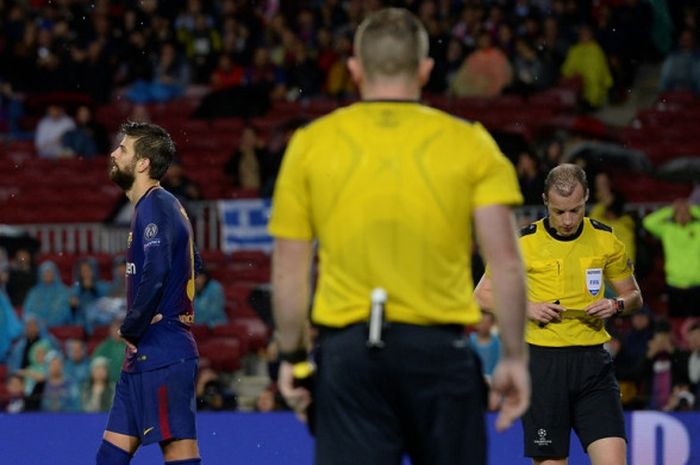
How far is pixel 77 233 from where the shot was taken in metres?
17.3

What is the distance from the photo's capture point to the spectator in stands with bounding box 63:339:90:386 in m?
13.9

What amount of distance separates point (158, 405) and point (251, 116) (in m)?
12.5

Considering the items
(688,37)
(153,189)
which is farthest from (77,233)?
(153,189)

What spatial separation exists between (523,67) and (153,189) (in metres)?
12.3

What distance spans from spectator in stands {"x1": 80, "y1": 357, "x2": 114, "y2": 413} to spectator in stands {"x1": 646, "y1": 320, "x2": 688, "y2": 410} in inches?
164

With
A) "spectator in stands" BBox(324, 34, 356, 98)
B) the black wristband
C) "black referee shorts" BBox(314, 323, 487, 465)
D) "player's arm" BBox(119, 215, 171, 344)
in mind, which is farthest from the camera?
"spectator in stands" BBox(324, 34, 356, 98)

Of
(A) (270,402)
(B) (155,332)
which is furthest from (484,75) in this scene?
(B) (155,332)

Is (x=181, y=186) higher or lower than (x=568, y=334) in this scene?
higher

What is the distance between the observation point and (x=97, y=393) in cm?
1239

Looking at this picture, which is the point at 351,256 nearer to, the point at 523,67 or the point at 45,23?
the point at 523,67

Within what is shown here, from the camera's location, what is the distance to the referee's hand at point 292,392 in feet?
15.4

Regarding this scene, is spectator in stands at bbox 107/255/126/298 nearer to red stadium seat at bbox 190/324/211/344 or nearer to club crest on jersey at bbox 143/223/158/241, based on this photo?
red stadium seat at bbox 190/324/211/344

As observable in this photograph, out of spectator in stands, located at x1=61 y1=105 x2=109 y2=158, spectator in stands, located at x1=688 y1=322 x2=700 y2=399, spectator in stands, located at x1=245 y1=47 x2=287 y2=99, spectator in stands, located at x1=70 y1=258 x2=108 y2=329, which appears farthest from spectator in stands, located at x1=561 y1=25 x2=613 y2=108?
spectator in stands, located at x1=688 y1=322 x2=700 y2=399

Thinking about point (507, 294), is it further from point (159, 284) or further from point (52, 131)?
point (52, 131)
